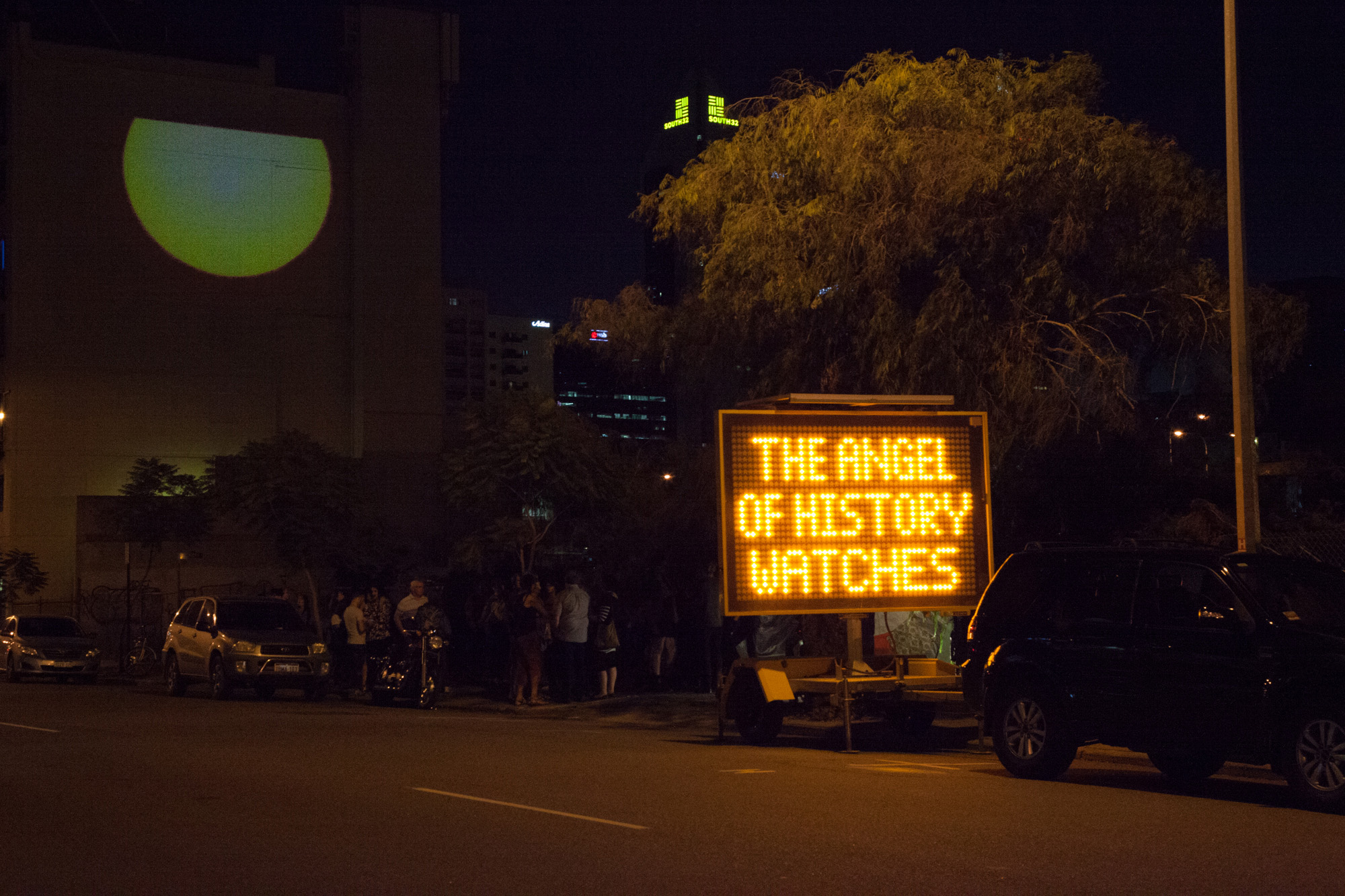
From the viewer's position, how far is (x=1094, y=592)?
38.2ft

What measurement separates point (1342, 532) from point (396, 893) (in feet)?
41.6

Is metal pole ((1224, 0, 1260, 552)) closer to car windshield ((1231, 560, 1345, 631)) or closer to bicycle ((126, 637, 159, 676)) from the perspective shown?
car windshield ((1231, 560, 1345, 631))

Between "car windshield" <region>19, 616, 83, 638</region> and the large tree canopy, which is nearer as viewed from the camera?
the large tree canopy

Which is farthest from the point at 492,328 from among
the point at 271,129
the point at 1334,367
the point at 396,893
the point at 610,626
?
the point at 396,893

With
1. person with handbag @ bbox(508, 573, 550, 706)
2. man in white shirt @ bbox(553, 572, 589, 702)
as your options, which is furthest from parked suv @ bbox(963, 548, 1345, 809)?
person with handbag @ bbox(508, 573, 550, 706)

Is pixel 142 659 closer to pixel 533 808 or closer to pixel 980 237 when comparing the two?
pixel 980 237

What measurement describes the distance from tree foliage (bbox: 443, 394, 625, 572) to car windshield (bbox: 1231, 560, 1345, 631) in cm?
2301

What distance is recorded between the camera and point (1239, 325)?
1370cm

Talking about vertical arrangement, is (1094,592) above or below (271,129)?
below

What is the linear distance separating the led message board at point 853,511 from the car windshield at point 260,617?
41.4ft

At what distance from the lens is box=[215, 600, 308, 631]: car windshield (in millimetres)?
23953

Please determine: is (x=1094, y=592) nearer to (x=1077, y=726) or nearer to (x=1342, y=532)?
(x=1077, y=726)

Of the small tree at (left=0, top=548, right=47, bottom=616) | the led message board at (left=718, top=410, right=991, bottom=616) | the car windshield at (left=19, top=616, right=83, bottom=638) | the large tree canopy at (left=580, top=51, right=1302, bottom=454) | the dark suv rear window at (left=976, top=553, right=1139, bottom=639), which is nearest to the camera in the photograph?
the dark suv rear window at (left=976, top=553, right=1139, bottom=639)

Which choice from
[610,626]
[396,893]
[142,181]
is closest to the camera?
[396,893]
